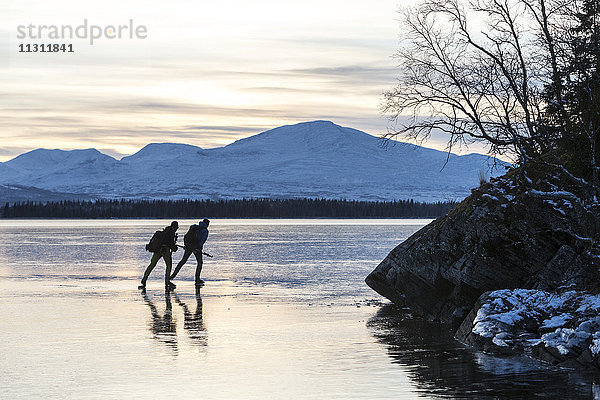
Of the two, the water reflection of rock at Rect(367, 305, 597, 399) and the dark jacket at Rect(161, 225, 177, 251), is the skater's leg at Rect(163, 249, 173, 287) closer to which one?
the dark jacket at Rect(161, 225, 177, 251)

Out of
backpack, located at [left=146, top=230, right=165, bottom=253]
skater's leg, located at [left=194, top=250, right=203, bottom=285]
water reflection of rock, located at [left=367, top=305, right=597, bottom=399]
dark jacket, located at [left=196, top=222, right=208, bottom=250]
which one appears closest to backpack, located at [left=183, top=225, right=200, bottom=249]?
dark jacket, located at [left=196, top=222, right=208, bottom=250]

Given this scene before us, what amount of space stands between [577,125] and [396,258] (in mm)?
5580

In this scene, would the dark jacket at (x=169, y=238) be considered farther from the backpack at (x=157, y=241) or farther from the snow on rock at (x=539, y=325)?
the snow on rock at (x=539, y=325)

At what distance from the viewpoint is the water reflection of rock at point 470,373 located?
38.4 feet

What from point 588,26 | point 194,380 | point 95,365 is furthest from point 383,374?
point 588,26

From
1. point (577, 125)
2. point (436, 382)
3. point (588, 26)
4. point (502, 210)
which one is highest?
point (588, 26)

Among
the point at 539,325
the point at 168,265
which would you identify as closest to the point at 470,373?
the point at 539,325

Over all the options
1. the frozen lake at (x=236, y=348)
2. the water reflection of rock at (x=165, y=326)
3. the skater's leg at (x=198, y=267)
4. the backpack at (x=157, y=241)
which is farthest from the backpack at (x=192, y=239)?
the water reflection of rock at (x=165, y=326)

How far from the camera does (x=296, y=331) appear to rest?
1736 centimetres

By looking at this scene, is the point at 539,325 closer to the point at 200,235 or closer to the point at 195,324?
the point at 195,324

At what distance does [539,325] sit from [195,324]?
6.98 meters

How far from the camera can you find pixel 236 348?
50.0ft

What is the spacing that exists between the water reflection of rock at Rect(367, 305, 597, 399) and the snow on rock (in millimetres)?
386

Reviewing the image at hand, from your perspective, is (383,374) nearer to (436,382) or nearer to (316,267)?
(436,382)
